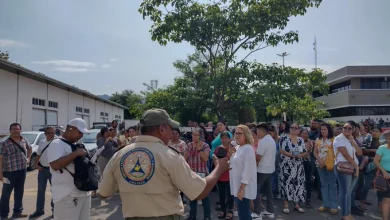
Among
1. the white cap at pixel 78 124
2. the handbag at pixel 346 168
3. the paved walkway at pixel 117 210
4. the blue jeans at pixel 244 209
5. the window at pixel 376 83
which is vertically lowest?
the paved walkway at pixel 117 210

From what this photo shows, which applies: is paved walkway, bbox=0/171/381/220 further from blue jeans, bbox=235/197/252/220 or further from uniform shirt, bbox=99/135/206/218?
uniform shirt, bbox=99/135/206/218

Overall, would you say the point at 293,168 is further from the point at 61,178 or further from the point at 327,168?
the point at 61,178

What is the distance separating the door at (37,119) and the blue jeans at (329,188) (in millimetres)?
20254

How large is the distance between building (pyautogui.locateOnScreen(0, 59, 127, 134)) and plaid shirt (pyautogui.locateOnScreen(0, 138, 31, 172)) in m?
12.3

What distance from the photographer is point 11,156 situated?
6484 millimetres

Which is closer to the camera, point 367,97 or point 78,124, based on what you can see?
point 78,124

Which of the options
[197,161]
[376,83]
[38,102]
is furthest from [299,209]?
[376,83]

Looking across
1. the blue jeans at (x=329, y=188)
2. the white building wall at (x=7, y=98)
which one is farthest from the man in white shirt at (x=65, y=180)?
the white building wall at (x=7, y=98)

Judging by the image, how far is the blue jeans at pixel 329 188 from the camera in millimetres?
7020

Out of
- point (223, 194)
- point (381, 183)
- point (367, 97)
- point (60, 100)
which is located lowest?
point (223, 194)

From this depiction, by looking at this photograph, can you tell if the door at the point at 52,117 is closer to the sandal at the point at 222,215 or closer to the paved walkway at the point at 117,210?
the paved walkway at the point at 117,210

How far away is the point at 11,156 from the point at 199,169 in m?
3.80

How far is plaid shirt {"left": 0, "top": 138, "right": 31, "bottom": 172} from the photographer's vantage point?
6.45m

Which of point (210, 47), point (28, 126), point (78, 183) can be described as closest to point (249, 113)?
point (210, 47)
